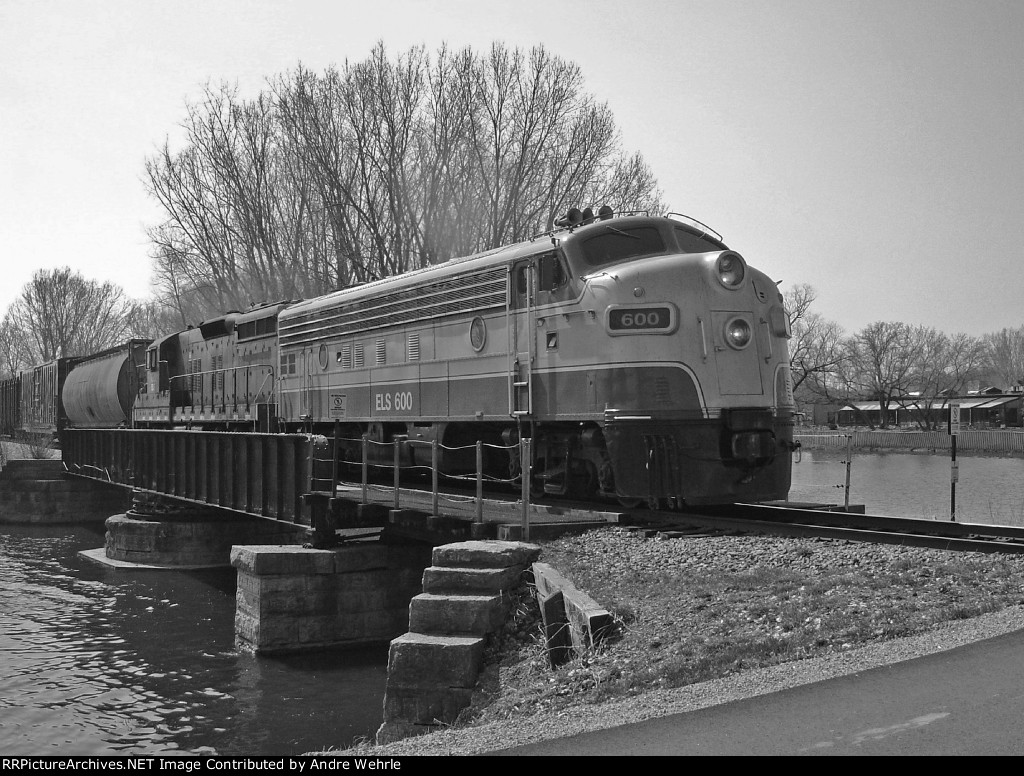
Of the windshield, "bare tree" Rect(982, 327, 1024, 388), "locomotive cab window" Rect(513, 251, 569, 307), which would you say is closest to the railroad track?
"locomotive cab window" Rect(513, 251, 569, 307)

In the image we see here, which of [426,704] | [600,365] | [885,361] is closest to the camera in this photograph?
[426,704]

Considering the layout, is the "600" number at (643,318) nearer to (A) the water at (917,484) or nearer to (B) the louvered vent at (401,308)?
(B) the louvered vent at (401,308)

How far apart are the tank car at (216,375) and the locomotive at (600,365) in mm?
5489

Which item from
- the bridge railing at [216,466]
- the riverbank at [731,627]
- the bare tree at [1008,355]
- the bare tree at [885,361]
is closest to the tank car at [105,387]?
the bridge railing at [216,466]

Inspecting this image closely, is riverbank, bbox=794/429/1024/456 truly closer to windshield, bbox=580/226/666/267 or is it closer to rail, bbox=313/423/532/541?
rail, bbox=313/423/532/541

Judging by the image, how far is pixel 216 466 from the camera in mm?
20141

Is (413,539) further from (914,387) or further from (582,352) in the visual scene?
(914,387)

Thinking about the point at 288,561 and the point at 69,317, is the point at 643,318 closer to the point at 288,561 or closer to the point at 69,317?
the point at 288,561

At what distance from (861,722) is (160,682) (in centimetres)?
1107

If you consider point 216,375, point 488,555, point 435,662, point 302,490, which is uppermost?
point 216,375

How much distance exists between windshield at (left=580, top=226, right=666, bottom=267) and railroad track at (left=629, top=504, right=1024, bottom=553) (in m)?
3.41

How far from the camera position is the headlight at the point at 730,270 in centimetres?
1190

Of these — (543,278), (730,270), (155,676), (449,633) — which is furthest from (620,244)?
(155,676)

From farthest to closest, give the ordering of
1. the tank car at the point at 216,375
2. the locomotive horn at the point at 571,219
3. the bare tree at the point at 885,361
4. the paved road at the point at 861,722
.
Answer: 1. the bare tree at the point at 885,361
2. the tank car at the point at 216,375
3. the locomotive horn at the point at 571,219
4. the paved road at the point at 861,722
